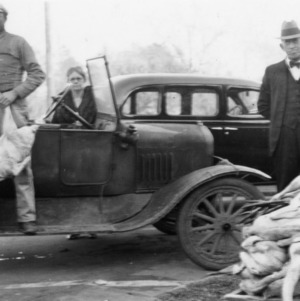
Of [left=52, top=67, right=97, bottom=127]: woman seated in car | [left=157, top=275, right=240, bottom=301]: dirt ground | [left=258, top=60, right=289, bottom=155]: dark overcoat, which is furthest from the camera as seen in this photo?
[left=52, top=67, right=97, bottom=127]: woman seated in car

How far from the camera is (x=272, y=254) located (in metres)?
3.12

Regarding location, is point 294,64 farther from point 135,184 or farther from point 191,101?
point 191,101

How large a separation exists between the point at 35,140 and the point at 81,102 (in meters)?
1.19

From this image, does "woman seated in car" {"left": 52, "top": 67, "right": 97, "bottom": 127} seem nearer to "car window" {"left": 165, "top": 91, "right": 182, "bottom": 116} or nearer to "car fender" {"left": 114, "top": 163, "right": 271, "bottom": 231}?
"car fender" {"left": 114, "top": 163, "right": 271, "bottom": 231}

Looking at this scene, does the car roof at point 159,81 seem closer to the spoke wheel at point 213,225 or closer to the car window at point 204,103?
the car window at point 204,103

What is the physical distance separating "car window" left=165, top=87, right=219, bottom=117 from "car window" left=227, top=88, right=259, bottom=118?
175mm

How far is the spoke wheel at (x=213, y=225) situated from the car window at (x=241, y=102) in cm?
287

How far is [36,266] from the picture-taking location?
5727 mm

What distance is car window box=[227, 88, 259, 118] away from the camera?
328 inches

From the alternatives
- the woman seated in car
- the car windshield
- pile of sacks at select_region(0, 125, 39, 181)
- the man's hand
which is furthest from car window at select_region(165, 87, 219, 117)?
pile of sacks at select_region(0, 125, 39, 181)

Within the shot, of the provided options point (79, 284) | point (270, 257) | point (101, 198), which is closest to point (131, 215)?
point (101, 198)

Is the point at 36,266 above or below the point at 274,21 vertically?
below

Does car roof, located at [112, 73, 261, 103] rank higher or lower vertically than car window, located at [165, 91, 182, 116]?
higher

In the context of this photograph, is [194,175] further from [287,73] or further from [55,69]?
[55,69]
